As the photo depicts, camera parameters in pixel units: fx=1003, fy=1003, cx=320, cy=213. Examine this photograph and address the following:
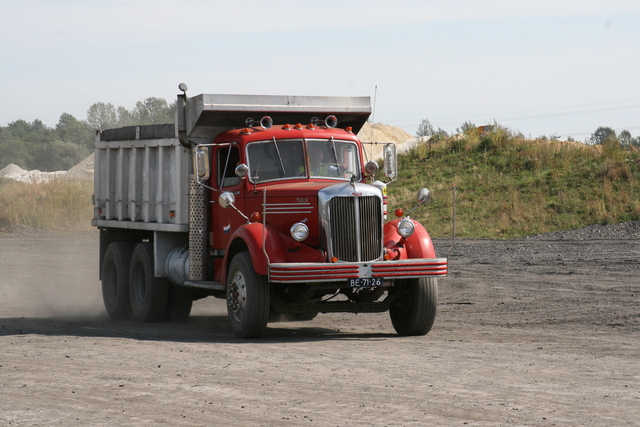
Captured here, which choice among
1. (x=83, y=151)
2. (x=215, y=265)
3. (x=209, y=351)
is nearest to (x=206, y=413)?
(x=209, y=351)

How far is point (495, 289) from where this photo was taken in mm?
19875

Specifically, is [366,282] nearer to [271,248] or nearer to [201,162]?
[271,248]

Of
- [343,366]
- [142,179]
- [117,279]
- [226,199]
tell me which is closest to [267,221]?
[226,199]

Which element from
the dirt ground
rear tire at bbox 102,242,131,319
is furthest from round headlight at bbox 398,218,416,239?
rear tire at bbox 102,242,131,319

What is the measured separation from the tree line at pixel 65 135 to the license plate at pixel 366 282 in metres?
106

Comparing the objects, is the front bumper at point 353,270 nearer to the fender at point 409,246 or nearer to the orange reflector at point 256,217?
the fender at point 409,246

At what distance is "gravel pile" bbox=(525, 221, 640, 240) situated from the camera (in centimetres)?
3360

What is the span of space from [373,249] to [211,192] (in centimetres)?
309

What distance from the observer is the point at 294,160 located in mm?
13805

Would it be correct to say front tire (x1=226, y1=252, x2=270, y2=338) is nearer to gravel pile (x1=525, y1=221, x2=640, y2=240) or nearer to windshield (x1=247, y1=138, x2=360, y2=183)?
windshield (x1=247, y1=138, x2=360, y2=183)

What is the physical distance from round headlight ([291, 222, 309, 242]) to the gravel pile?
73.7 feet

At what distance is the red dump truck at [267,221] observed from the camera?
12586 mm

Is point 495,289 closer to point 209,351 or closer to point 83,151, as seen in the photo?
point 209,351

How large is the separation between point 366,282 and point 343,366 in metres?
2.09
